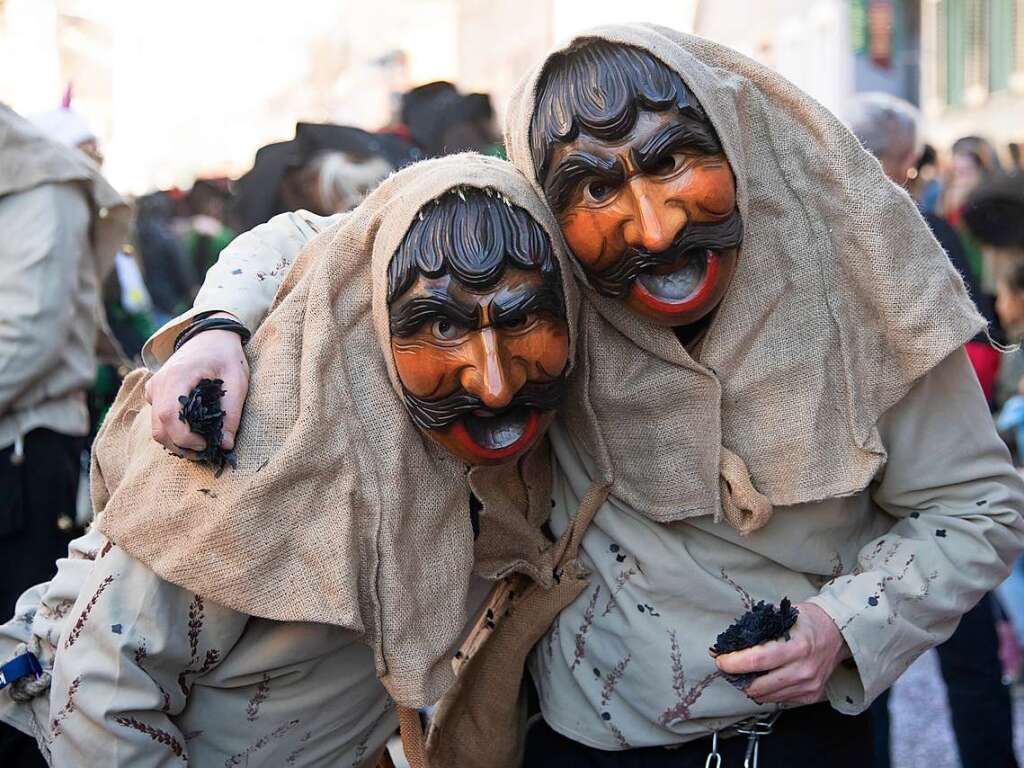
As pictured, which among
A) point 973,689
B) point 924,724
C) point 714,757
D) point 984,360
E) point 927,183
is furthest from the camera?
point 927,183

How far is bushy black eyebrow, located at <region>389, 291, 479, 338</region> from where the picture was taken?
5.26ft

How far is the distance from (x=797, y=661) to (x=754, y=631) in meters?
0.09

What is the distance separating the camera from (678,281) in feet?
5.58

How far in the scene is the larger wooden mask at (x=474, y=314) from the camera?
161cm

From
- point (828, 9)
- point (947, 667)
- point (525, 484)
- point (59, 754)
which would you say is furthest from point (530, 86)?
point (828, 9)

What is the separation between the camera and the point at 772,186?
71.4 inches

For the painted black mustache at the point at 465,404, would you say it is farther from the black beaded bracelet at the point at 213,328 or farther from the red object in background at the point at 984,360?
the red object in background at the point at 984,360

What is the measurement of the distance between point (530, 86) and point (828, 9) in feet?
50.3

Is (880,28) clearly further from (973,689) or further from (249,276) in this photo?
(249,276)

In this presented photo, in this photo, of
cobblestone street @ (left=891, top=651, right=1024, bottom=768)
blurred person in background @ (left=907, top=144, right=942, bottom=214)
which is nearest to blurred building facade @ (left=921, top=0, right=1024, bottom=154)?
blurred person in background @ (left=907, top=144, right=942, bottom=214)

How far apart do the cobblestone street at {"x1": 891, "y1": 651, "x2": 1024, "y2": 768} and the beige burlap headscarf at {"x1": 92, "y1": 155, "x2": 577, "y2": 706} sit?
111 inches

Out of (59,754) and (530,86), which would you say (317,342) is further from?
(59,754)

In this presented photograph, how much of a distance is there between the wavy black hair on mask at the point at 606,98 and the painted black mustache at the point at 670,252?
11 centimetres

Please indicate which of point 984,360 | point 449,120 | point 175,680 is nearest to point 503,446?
point 175,680
